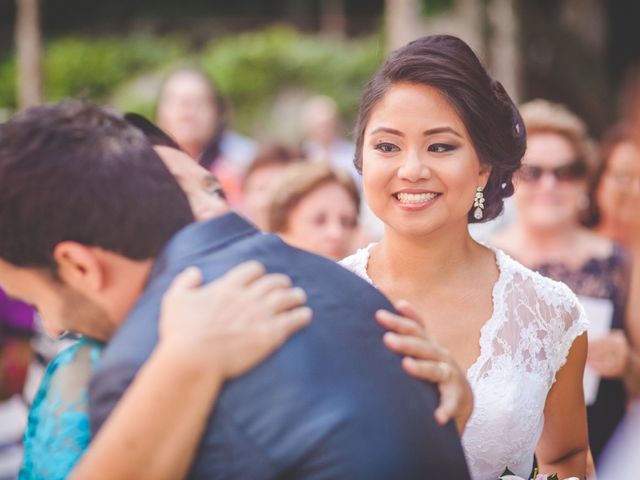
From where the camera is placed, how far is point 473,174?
117 inches

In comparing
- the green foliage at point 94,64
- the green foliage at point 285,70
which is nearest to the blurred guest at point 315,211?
the green foliage at point 285,70

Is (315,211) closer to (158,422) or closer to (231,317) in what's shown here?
(231,317)

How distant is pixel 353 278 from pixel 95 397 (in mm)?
602

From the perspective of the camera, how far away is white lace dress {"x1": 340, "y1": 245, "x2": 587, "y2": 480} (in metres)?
2.83

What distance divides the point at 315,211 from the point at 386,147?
202 cm

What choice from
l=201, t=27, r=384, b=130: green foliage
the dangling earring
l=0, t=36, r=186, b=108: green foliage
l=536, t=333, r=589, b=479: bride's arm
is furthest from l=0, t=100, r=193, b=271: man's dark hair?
l=0, t=36, r=186, b=108: green foliage

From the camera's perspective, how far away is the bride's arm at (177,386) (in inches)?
65.8

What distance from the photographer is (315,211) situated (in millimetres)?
5004

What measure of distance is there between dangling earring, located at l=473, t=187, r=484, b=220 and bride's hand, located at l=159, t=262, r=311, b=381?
1495 mm

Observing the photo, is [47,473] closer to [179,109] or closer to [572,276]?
[572,276]

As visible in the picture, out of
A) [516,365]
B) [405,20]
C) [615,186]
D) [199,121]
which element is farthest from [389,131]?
[405,20]

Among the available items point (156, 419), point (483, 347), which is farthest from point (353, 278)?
point (483, 347)

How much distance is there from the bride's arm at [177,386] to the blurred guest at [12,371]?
3.31 m

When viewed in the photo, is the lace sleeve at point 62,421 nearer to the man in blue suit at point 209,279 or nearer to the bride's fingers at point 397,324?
the man in blue suit at point 209,279
